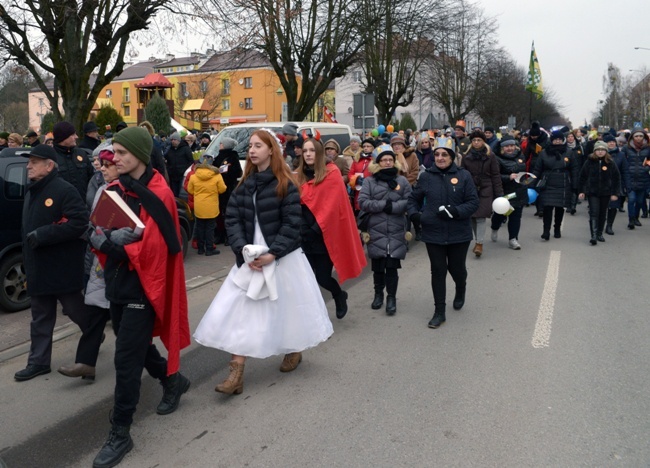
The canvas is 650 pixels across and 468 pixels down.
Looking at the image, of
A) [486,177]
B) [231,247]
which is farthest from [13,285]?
[486,177]

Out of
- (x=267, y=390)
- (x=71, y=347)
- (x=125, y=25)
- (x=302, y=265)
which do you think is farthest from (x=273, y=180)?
(x=125, y=25)

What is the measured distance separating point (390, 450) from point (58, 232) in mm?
2947

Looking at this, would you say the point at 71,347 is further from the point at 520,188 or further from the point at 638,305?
the point at 520,188

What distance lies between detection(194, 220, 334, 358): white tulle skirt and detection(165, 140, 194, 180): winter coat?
8000 millimetres

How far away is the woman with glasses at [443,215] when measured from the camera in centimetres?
622

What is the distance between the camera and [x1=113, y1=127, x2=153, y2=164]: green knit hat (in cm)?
366

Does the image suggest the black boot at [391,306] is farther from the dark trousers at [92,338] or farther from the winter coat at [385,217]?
the dark trousers at [92,338]

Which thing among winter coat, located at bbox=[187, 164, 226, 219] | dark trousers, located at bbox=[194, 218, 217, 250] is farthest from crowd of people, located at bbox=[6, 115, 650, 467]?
dark trousers, located at bbox=[194, 218, 217, 250]

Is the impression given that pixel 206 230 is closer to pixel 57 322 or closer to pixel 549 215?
pixel 57 322

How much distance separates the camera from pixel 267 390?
181 inches

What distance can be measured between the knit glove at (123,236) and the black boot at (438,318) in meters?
3.50

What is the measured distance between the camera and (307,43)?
73.2 ft

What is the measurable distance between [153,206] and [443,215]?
333 centimetres

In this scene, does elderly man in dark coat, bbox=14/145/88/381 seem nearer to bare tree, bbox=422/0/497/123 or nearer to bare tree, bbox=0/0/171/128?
bare tree, bbox=0/0/171/128
